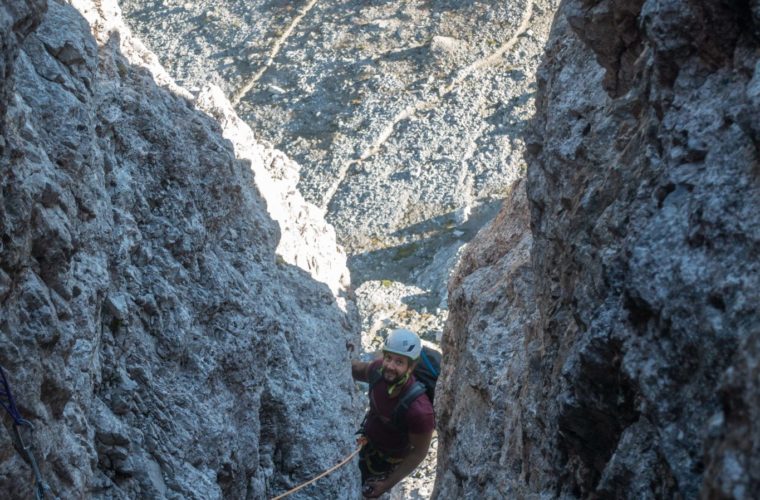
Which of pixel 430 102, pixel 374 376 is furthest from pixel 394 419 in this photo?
pixel 430 102

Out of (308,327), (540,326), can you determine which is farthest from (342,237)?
(540,326)

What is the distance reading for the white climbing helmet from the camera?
9.88m

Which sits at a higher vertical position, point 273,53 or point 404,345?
point 273,53

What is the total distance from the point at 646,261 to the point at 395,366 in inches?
241

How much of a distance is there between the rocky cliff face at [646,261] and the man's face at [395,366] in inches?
113

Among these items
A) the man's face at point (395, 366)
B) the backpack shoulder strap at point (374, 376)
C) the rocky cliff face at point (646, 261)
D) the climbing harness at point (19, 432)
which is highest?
the rocky cliff face at point (646, 261)

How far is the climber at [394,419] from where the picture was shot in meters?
9.93

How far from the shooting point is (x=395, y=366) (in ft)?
32.8

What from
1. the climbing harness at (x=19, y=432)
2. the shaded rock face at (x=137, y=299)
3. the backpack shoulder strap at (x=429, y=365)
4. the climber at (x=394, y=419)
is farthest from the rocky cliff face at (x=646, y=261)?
the backpack shoulder strap at (x=429, y=365)

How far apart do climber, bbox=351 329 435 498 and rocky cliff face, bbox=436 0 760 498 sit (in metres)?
2.79

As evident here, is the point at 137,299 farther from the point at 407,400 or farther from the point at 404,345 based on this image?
the point at 407,400

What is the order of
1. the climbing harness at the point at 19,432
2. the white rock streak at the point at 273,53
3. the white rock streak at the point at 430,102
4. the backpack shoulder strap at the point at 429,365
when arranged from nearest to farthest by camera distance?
1. the climbing harness at the point at 19,432
2. the backpack shoulder strap at the point at 429,365
3. the white rock streak at the point at 430,102
4. the white rock streak at the point at 273,53

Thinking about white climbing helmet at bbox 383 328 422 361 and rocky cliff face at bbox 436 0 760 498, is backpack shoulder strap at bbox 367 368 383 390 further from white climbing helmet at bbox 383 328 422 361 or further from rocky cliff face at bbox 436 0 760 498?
rocky cliff face at bbox 436 0 760 498

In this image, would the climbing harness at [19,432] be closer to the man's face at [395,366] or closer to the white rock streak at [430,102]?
the man's face at [395,366]
